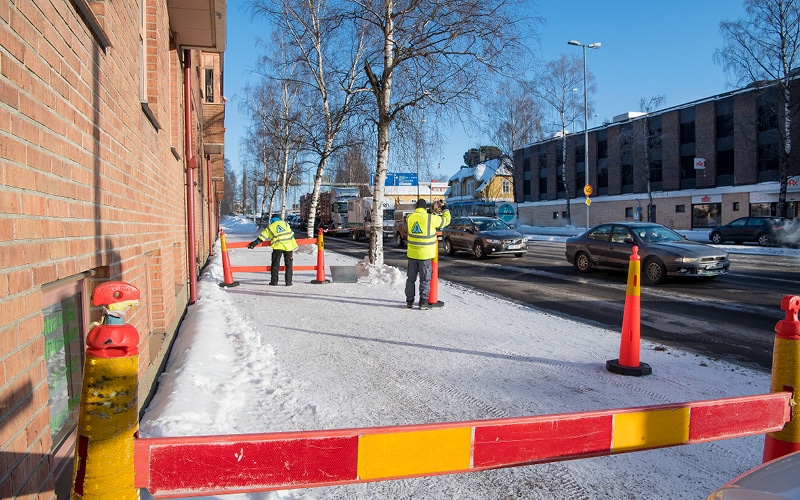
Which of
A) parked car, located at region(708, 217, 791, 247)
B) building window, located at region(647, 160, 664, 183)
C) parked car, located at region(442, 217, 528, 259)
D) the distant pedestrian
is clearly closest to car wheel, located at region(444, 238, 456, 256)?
parked car, located at region(442, 217, 528, 259)

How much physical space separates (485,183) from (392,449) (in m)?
69.7

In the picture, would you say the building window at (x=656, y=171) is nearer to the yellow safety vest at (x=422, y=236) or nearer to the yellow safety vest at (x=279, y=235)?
the yellow safety vest at (x=279, y=235)

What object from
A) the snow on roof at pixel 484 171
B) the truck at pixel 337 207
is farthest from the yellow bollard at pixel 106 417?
the snow on roof at pixel 484 171

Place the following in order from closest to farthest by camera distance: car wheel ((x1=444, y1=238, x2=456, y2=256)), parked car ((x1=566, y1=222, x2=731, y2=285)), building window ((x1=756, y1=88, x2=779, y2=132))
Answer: parked car ((x1=566, y1=222, x2=731, y2=285)) < car wheel ((x1=444, y1=238, x2=456, y2=256)) < building window ((x1=756, y1=88, x2=779, y2=132))

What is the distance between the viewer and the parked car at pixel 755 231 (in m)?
24.9

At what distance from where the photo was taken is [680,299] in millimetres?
10023

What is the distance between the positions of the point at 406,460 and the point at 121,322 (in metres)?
0.98

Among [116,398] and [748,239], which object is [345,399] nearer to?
[116,398]

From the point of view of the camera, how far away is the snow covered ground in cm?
323

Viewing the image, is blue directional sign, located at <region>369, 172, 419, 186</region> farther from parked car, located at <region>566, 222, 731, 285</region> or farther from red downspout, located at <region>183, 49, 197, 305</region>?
parked car, located at <region>566, 222, 731, 285</region>

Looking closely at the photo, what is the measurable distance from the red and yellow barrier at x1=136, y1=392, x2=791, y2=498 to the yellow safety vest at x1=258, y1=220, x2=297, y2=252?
951 cm

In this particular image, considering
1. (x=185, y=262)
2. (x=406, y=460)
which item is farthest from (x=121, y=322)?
(x=185, y=262)

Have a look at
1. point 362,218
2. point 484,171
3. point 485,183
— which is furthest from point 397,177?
point 484,171

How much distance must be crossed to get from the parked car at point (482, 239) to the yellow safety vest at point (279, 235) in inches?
366
